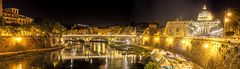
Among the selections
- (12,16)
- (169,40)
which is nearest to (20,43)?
(169,40)

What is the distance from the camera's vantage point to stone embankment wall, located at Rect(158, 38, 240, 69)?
85.5ft

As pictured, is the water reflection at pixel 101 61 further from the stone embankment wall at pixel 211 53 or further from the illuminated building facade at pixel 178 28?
the illuminated building facade at pixel 178 28

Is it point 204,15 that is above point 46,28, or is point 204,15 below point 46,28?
above

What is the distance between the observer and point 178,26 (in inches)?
3465

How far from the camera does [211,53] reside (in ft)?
108

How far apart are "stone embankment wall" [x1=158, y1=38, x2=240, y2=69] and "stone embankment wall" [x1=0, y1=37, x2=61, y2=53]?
1143 inches

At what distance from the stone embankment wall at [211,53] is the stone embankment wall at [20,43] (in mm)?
29030

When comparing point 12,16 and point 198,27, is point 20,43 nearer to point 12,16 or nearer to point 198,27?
point 12,16

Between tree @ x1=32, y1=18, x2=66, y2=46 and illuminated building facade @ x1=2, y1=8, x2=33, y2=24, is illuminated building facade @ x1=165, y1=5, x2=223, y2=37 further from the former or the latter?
illuminated building facade @ x1=2, y1=8, x2=33, y2=24

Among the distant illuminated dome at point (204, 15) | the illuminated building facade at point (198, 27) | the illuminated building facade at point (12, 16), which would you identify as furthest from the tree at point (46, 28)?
the distant illuminated dome at point (204, 15)

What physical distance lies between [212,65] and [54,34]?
2363 inches

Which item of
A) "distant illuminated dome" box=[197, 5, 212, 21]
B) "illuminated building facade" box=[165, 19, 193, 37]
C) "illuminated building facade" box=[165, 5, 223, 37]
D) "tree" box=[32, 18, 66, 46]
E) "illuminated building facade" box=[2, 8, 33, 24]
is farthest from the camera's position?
"distant illuminated dome" box=[197, 5, 212, 21]

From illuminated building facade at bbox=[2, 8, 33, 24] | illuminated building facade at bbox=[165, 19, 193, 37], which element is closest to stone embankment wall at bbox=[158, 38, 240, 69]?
illuminated building facade at bbox=[165, 19, 193, 37]

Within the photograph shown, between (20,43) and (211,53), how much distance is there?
4067 cm
